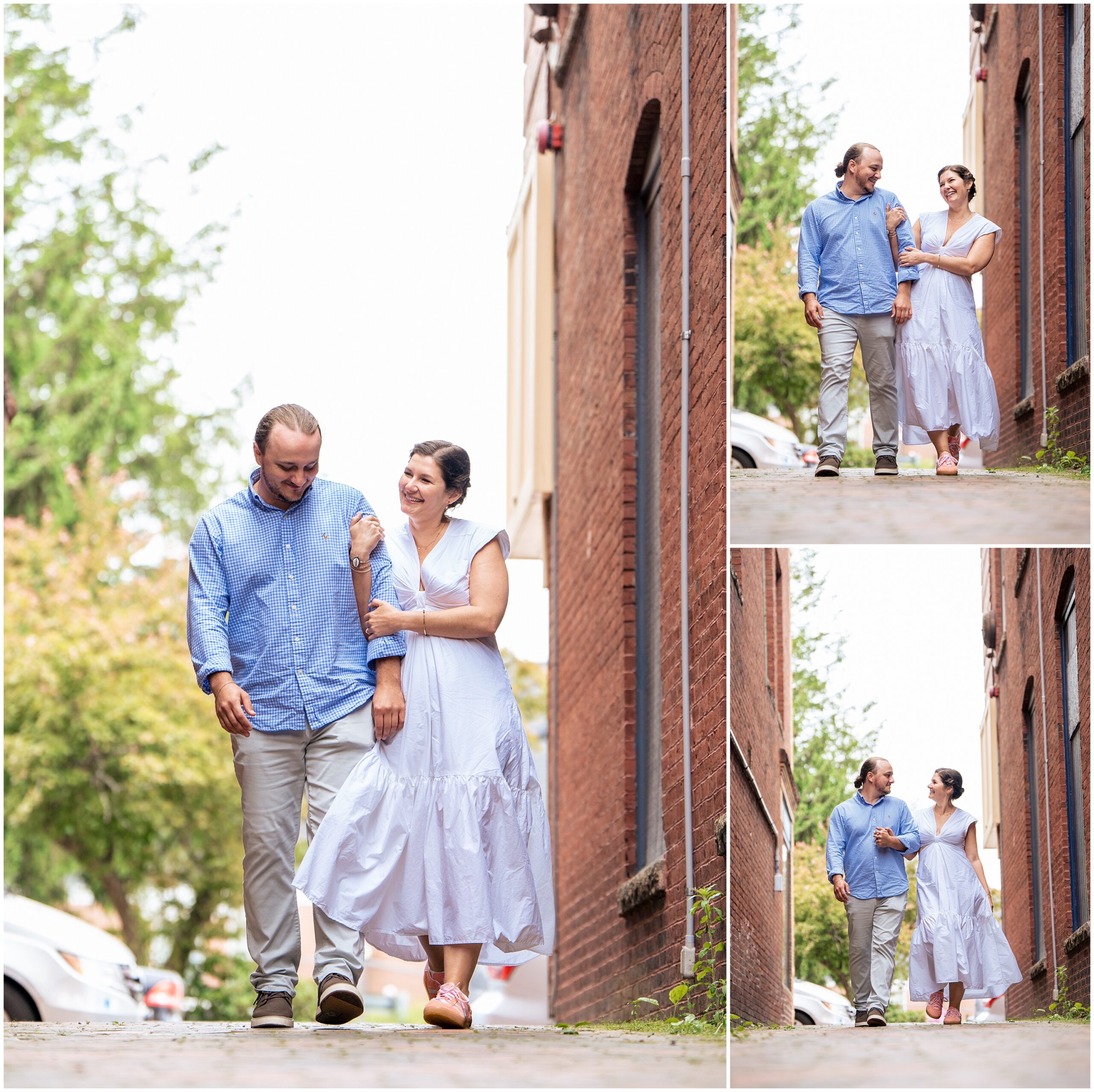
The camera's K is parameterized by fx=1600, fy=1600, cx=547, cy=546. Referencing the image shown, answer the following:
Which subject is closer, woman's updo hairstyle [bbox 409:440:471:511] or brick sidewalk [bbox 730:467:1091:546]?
brick sidewalk [bbox 730:467:1091:546]

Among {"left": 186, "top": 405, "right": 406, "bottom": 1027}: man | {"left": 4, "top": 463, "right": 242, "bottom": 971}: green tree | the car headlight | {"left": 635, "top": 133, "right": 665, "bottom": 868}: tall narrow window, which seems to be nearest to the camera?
{"left": 186, "top": 405, "right": 406, "bottom": 1027}: man

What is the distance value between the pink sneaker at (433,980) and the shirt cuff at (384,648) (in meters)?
1.06

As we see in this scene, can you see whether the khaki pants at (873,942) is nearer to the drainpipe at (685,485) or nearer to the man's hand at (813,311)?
the drainpipe at (685,485)

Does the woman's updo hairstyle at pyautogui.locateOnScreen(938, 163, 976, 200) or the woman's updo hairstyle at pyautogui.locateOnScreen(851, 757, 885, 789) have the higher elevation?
the woman's updo hairstyle at pyautogui.locateOnScreen(938, 163, 976, 200)

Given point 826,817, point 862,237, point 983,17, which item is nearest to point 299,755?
point 826,817

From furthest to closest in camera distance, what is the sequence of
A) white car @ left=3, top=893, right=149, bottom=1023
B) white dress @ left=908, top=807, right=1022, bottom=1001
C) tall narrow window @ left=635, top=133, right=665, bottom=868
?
white car @ left=3, top=893, right=149, bottom=1023, tall narrow window @ left=635, top=133, right=665, bottom=868, white dress @ left=908, top=807, right=1022, bottom=1001

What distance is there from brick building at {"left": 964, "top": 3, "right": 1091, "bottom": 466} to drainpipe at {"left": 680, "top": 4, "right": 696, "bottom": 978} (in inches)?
58.9

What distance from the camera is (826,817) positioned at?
4.99 m

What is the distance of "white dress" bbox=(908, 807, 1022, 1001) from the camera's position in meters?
4.95

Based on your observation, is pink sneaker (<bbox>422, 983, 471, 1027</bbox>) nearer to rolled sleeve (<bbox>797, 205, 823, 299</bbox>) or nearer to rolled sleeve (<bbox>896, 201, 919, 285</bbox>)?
rolled sleeve (<bbox>797, 205, 823, 299</bbox>)

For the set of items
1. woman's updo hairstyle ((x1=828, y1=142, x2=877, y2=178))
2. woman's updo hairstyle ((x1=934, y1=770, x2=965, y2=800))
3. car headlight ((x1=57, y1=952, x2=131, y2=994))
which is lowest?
car headlight ((x1=57, y1=952, x2=131, y2=994))

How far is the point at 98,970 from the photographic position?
31.6 ft

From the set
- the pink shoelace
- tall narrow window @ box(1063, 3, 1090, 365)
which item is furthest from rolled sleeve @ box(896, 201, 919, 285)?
the pink shoelace

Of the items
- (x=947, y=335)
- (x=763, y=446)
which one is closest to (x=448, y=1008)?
(x=763, y=446)
